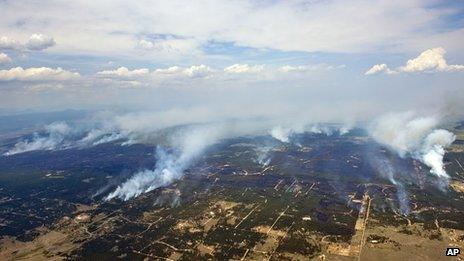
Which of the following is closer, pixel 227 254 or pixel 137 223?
pixel 227 254

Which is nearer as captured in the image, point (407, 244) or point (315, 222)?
point (407, 244)

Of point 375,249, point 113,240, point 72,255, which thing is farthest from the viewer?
point 113,240

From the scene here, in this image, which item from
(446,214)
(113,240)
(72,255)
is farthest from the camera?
(446,214)

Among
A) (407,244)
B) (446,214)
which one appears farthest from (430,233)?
(446,214)

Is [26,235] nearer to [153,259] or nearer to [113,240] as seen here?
[113,240]

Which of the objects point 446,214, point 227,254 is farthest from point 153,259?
point 446,214

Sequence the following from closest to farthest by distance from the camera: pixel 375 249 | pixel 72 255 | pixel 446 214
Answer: pixel 375 249, pixel 72 255, pixel 446 214

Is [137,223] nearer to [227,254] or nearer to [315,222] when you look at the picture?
[227,254]

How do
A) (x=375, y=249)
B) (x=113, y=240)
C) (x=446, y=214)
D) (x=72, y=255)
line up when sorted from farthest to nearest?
(x=446, y=214) < (x=113, y=240) < (x=72, y=255) < (x=375, y=249)
